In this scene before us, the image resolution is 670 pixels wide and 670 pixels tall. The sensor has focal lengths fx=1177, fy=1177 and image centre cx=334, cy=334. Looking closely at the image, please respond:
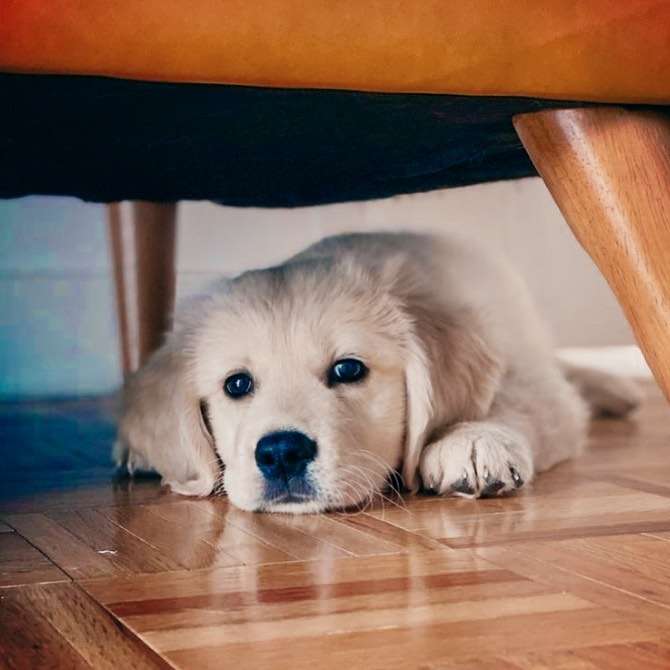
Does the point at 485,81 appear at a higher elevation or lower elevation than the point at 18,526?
higher

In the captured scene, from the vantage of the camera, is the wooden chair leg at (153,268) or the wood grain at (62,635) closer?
the wood grain at (62,635)

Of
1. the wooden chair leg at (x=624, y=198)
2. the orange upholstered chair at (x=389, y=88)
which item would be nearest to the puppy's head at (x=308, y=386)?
the orange upholstered chair at (x=389, y=88)

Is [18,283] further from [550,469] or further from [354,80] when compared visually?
[354,80]

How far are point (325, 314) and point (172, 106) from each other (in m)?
0.53

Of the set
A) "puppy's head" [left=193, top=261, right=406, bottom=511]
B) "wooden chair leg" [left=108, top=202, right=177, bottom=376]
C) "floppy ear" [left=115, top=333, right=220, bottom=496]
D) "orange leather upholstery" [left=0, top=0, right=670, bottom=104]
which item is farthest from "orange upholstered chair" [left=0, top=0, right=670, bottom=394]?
"wooden chair leg" [left=108, top=202, right=177, bottom=376]

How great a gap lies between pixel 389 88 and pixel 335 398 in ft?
2.16

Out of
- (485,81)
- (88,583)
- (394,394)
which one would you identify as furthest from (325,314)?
(88,583)

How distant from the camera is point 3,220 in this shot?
14.4 ft

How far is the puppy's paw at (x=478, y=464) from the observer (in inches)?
71.4

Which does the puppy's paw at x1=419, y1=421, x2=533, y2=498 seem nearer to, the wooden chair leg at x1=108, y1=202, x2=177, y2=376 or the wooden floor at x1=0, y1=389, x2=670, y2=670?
the wooden floor at x1=0, y1=389, x2=670, y2=670

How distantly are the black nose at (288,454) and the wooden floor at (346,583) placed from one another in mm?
72

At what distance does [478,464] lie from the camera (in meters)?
1.82

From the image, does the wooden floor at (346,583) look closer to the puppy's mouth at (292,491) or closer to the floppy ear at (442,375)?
the puppy's mouth at (292,491)

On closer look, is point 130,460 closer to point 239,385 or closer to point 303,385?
point 239,385
